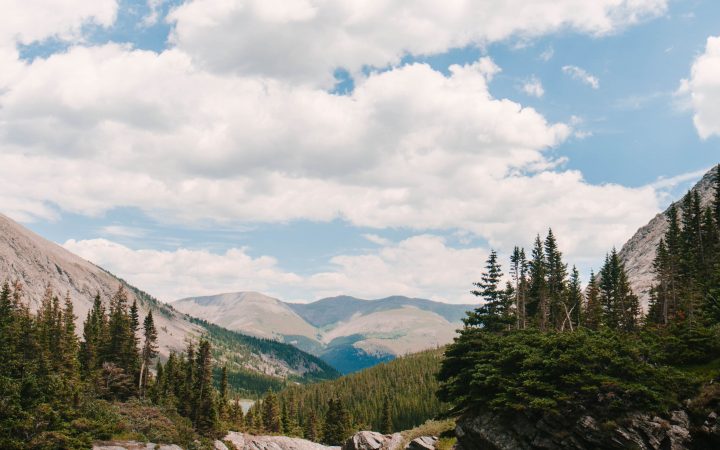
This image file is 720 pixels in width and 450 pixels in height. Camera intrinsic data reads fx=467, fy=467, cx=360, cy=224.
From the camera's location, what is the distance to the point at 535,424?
3572cm

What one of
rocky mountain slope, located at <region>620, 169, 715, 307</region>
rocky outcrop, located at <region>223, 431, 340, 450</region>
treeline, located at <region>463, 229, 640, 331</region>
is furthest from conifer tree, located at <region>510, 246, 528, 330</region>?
rocky mountain slope, located at <region>620, 169, 715, 307</region>

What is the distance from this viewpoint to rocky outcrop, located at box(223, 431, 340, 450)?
90.2 m

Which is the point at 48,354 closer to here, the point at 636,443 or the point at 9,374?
the point at 9,374

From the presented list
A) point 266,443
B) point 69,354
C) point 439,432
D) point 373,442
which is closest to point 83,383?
point 69,354

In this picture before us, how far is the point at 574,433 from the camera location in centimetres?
3309

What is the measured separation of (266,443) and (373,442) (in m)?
42.6

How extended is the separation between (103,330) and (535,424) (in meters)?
81.8

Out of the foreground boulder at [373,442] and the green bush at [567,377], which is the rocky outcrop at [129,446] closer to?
the foreground boulder at [373,442]

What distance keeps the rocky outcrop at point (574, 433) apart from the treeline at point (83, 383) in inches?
1577

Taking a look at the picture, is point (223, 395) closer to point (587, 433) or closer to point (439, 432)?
point (439, 432)

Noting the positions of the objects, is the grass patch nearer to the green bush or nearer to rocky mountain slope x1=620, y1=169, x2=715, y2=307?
the green bush

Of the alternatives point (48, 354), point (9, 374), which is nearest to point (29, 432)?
point (9, 374)

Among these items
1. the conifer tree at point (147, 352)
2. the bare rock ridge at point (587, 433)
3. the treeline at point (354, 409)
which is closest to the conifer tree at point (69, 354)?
the conifer tree at point (147, 352)

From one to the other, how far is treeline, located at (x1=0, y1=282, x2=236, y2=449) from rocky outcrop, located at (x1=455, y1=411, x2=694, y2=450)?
40055 mm
